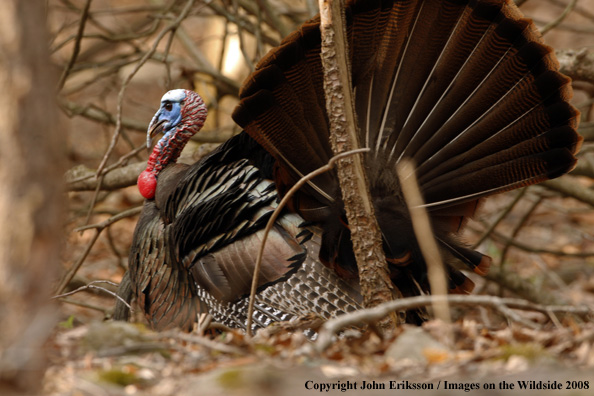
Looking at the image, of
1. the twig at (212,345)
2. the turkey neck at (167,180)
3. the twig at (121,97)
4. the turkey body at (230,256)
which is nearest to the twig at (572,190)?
the turkey body at (230,256)

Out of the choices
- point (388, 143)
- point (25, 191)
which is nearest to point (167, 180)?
point (388, 143)

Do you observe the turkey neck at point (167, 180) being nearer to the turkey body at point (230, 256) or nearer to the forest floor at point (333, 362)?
the turkey body at point (230, 256)

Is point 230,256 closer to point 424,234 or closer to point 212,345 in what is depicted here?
point 424,234

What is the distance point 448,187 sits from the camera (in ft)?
12.5

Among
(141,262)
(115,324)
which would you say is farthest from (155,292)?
(115,324)

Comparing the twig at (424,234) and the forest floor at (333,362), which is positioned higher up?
the twig at (424,234)

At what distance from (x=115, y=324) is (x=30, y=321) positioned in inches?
27.1

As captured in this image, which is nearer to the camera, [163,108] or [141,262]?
[141,262]

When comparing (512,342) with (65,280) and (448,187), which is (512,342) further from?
(65,280)

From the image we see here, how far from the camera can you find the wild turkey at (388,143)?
3.51 metres

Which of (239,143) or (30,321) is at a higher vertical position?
(239,143)

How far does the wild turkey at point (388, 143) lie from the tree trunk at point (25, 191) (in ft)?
5.93

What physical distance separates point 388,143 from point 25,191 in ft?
7.74

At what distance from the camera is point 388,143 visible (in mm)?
3840
